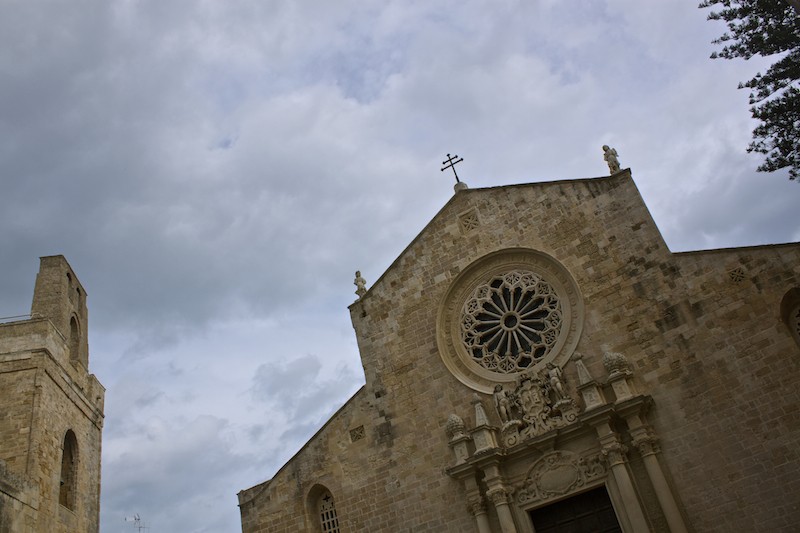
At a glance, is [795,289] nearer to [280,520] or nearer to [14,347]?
[280,520]

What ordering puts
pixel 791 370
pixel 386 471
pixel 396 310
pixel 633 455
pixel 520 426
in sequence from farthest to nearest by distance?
1. pixel 396 310
2. pixel 386 471
3. pixel 520 426
4. pixel 633 455
5. pixel 791 370

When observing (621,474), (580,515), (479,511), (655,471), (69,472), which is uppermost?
(69,472)

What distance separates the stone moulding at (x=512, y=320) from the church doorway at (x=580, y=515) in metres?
2.52

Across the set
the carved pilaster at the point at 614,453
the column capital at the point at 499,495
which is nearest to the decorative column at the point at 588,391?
the carved pilaster at the point at 614,453

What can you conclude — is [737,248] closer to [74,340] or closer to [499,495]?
[499,495]

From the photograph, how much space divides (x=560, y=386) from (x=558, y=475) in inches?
65.5

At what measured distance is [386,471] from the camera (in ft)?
46.6

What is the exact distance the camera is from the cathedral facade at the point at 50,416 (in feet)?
47.3

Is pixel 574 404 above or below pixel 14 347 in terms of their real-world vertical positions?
below

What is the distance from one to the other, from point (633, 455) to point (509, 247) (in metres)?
5.12

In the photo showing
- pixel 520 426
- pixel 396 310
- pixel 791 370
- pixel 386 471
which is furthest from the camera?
pixel 396 310

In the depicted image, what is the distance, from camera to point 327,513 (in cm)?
1471

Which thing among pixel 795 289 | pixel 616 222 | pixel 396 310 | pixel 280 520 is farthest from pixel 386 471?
pixel 795 289

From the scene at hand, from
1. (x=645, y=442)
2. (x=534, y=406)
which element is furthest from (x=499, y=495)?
(x=645, y=442)
